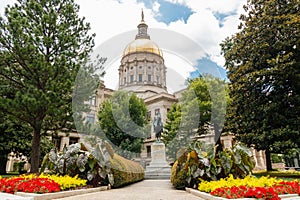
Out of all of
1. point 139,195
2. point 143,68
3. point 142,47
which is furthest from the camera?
point 142,47

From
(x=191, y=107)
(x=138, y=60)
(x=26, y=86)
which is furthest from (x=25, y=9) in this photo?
(x=138, y=60)

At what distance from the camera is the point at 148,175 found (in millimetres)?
17438

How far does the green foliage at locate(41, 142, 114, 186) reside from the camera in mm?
7605

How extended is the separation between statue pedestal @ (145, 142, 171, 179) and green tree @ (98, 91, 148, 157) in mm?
7446

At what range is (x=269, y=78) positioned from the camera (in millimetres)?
13859

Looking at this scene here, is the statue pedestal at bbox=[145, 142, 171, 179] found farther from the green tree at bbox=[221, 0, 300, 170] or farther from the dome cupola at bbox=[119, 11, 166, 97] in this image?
the dome cupola at bbox=[119, 11, 166, 97]

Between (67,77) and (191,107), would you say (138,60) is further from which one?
(67,77)

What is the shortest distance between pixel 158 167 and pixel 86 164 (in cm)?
1085

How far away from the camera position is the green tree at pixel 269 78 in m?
12.8

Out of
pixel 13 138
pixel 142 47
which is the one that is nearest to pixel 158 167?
pixel 13 138

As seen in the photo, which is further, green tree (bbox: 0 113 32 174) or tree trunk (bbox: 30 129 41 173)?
green tree (bbox: 0 113 32 174)

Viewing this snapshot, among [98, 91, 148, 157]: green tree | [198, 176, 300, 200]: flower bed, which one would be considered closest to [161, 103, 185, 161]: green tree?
[98, 91, 148, 157]: green tree

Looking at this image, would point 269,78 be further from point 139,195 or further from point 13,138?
point 13,138

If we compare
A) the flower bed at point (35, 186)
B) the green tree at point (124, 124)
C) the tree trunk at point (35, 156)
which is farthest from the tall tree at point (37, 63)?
the green tree at point (124, 124)
